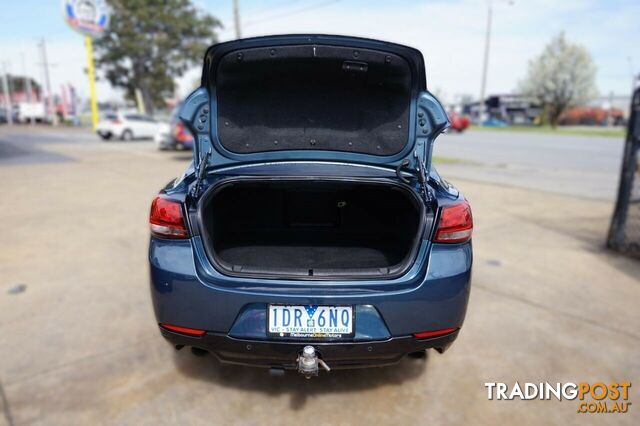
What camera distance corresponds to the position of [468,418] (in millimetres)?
2260

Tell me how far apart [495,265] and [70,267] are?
13.5 ft

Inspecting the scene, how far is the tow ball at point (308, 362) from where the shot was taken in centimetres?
201

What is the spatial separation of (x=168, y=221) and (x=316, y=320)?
0.87 m

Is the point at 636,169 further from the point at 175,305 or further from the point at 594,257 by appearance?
the point at 175,305

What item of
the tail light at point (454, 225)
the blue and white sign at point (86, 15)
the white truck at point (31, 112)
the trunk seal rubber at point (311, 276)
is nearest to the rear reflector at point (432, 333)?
the trunk seal rubber at point (311, 276)

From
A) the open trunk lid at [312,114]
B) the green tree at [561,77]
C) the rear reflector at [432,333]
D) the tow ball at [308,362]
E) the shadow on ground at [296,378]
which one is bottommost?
the shadow on ground at [296,378]

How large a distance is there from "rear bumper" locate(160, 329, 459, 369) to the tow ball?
27 millimetres

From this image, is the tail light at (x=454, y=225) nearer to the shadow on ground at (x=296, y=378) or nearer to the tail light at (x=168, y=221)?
the shadow on ground at (x=296, y=378)

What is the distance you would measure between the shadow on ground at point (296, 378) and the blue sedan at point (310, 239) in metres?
0.40

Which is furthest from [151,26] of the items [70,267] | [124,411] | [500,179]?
[124,411]

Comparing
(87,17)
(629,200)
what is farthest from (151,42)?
(629,200)

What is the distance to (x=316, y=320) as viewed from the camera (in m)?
2.04

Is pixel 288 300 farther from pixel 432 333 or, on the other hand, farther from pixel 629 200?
pixel 629 200

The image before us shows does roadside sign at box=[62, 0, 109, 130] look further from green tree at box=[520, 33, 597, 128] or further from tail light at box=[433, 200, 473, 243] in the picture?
green tree at box=[520, 33, 597, 128]
